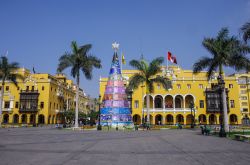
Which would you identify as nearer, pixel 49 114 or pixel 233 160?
pixel 233 160

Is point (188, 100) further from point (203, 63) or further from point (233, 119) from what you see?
point (203, 63)

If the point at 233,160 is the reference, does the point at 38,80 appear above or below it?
above

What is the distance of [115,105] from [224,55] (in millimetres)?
18840

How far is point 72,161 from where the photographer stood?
28.0 feet

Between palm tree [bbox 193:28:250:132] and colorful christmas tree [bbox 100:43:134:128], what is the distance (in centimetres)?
1480

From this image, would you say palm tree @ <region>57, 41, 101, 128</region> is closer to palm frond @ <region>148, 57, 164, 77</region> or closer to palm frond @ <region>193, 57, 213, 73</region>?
palm frond @ <region>148, 57, 164, 77</region>

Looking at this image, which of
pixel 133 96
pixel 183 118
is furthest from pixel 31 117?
pixel 183 118

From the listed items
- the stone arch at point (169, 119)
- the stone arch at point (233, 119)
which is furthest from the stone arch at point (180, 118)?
the stone arch at point (233, 119)

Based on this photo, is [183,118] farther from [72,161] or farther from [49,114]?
[72,161]

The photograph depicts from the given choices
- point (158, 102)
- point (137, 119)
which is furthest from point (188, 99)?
point (137, 119)

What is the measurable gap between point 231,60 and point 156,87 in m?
38.1

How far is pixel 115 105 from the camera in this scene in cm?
3803

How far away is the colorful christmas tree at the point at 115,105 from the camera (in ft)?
125

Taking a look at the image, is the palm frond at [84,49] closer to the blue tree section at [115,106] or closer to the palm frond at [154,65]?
the blue tree section at [115,106]
